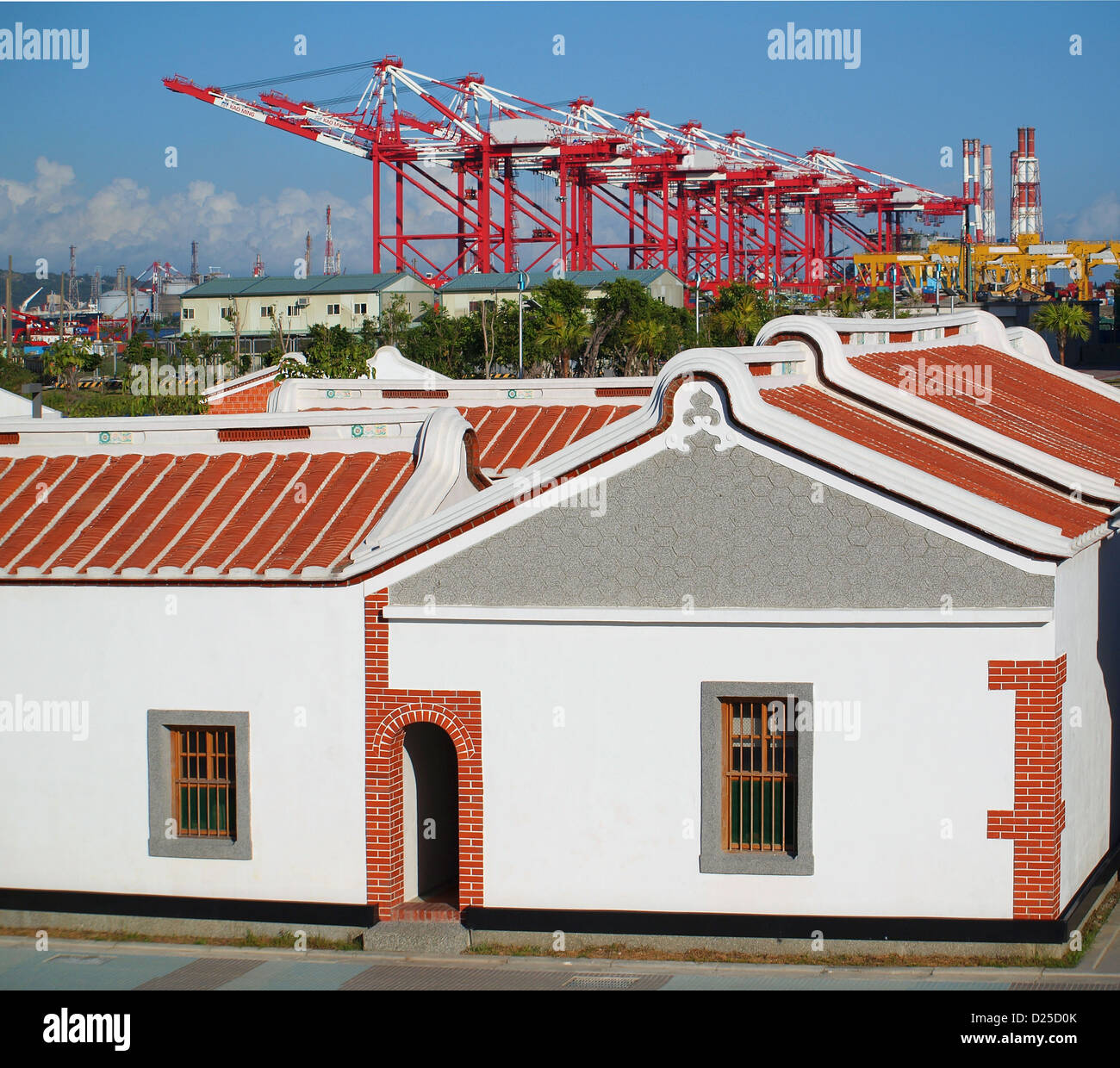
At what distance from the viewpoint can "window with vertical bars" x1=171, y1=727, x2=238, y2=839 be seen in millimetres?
14828

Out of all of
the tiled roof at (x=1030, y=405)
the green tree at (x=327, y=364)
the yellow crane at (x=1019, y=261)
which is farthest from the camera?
the yellow crane at (x=1019, y=261)

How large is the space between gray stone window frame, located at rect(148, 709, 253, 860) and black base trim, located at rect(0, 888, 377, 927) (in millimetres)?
446

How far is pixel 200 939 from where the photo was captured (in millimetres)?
14695

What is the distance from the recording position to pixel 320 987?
13273 mm

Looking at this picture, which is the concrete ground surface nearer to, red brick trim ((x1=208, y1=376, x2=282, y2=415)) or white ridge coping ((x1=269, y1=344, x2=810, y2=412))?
white ridge coping ((x1=269, y1=344, x2=810, y2=412))

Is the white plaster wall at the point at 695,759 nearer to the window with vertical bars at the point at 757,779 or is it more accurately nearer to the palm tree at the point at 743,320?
the window with vertical bars at the point at 757,779

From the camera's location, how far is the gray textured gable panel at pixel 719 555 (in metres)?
13.2

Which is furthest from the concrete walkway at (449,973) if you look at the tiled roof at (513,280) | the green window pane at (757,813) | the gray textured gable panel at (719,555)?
the tiled roof at (513,280)

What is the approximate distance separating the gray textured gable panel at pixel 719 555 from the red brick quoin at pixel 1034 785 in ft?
2.06

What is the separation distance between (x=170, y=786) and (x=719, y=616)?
5.52m

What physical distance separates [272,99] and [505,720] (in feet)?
367

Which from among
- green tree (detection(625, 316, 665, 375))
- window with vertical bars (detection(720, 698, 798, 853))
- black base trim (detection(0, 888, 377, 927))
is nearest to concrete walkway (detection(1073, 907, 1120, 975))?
window with vertical bars (detection(720, 698, 798, 853))

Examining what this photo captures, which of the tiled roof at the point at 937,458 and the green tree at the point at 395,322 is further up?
the green tree at the point at 395,322
